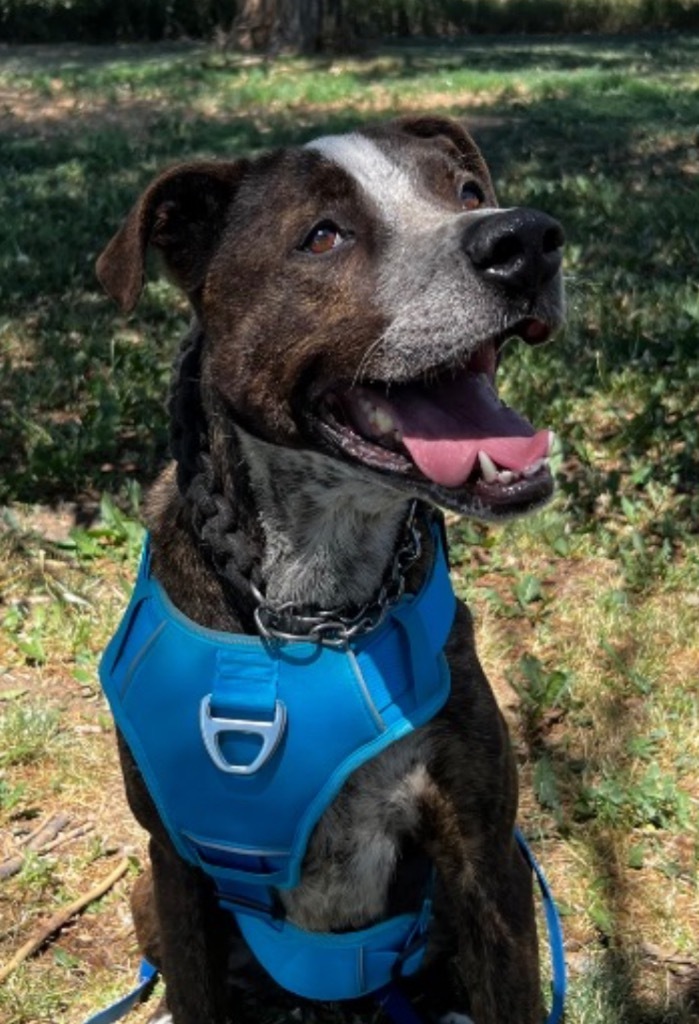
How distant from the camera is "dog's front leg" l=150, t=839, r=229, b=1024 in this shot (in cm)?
327

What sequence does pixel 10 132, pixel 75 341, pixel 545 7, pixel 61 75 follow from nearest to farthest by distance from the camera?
pixel 75 341, pixel 10 132, pixel 61 75, pixel 545 7

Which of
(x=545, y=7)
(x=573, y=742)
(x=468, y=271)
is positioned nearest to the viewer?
(x=468, y=271)

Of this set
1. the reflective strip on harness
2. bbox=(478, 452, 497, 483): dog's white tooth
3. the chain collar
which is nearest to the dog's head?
bbox=(478, 452, 497, 483): dog's white tooth

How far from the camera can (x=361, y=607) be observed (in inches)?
124

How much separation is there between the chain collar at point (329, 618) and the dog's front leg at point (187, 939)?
1.93ft

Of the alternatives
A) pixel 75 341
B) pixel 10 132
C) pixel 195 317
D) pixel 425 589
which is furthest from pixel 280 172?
pixel 10 132

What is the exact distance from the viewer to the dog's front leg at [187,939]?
3.27 metres

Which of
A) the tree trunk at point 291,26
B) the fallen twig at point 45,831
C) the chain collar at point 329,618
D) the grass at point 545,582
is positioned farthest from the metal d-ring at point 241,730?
the tree trunk at point 291,26

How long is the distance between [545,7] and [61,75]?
13887 millimetres

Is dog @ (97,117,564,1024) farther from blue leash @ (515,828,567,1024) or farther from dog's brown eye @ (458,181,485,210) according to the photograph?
blue leash @ (515,828,567,1024)

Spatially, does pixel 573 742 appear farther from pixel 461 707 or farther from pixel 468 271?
pixel 468 271

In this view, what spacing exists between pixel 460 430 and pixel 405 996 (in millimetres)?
1569

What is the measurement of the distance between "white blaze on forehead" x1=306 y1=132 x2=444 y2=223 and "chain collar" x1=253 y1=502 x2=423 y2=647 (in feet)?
2.47

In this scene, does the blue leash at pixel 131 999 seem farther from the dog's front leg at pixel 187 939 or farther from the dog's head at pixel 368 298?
the dog's head at pixel 368 298
